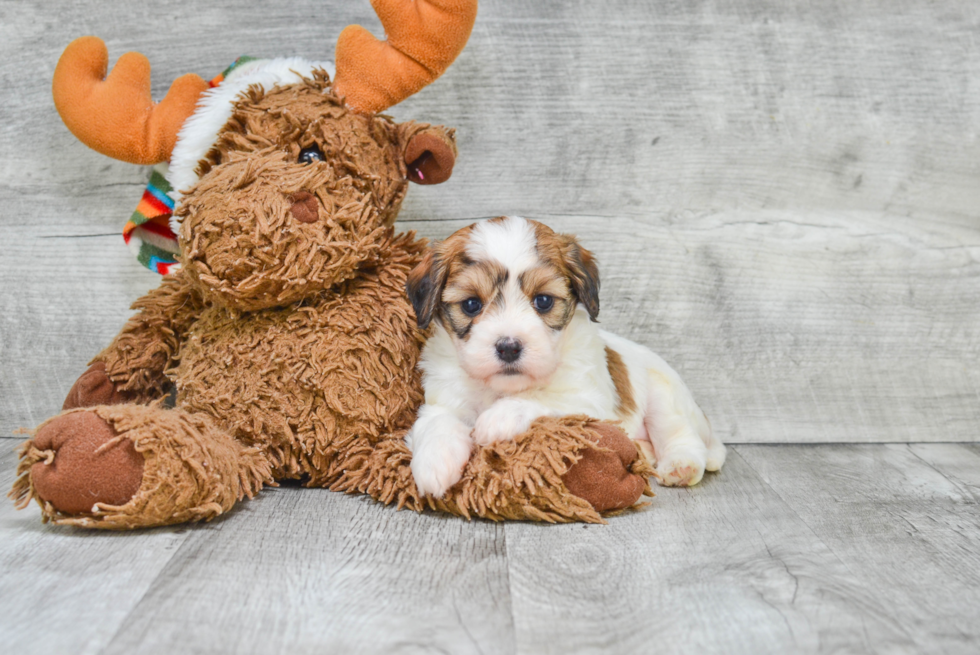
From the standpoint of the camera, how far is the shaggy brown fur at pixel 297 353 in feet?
5.67

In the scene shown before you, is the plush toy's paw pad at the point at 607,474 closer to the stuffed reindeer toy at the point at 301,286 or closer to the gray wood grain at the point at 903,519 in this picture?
the stuffed reindeer toy at the point at 301,286

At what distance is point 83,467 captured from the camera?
61.4 inches

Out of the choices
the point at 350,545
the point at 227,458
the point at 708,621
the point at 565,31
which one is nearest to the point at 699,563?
the point at 708,621

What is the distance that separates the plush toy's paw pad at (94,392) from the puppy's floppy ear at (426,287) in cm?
88

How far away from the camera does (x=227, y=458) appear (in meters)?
1.78

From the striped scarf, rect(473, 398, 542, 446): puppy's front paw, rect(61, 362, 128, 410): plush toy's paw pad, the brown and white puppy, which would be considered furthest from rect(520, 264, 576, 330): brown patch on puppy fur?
rect(61, 362, 128, 410): plush toy's paw pad

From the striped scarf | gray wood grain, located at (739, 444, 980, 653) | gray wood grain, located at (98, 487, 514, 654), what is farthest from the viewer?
the striped scarf

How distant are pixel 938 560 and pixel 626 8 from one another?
1889mm

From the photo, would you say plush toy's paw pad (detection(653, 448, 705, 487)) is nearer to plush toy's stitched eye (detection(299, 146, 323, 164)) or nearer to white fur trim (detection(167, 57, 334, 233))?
plush toy's stitched eye (detection(299, 146, 323, 164))

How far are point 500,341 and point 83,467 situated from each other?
2.93 ft

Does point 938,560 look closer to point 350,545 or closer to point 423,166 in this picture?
point 350,545

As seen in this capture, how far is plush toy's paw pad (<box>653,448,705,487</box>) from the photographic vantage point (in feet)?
7.15

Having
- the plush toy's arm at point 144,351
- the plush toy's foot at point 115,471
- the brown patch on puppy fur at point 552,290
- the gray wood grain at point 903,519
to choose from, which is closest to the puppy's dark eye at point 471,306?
the brown patch on puppy fur at point 552,290

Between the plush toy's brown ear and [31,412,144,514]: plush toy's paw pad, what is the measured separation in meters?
0.98
